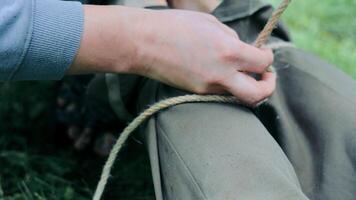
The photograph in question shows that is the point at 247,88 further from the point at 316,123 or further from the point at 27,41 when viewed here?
the point at 27,41

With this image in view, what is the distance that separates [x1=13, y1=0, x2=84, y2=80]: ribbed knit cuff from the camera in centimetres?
81

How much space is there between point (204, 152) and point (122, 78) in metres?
0.26

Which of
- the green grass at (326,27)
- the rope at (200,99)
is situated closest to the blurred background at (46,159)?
the rope at (200,99)

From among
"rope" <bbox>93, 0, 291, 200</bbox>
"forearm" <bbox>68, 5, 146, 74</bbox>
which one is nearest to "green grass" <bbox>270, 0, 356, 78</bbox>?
"rope" <bbox>93, 0, 291, 200</bbox>

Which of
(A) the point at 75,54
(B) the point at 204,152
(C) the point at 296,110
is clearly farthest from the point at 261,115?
(A) the point at 75,54

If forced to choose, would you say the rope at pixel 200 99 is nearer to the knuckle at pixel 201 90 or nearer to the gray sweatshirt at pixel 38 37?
the knuckle at pixel 201 90

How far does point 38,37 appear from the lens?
806mm

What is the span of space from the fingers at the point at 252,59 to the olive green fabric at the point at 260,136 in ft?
0.20

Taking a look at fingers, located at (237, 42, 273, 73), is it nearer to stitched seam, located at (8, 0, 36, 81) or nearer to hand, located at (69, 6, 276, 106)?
hand, located at (69, 6, 276, 106)

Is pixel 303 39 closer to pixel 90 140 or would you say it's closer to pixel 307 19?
pixel 307 19

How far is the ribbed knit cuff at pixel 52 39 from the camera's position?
0.81m

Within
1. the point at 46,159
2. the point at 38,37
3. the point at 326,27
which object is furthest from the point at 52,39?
the point at 326,27

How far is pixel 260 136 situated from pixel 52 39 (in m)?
0.31

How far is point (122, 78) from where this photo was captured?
1028 millimetres
